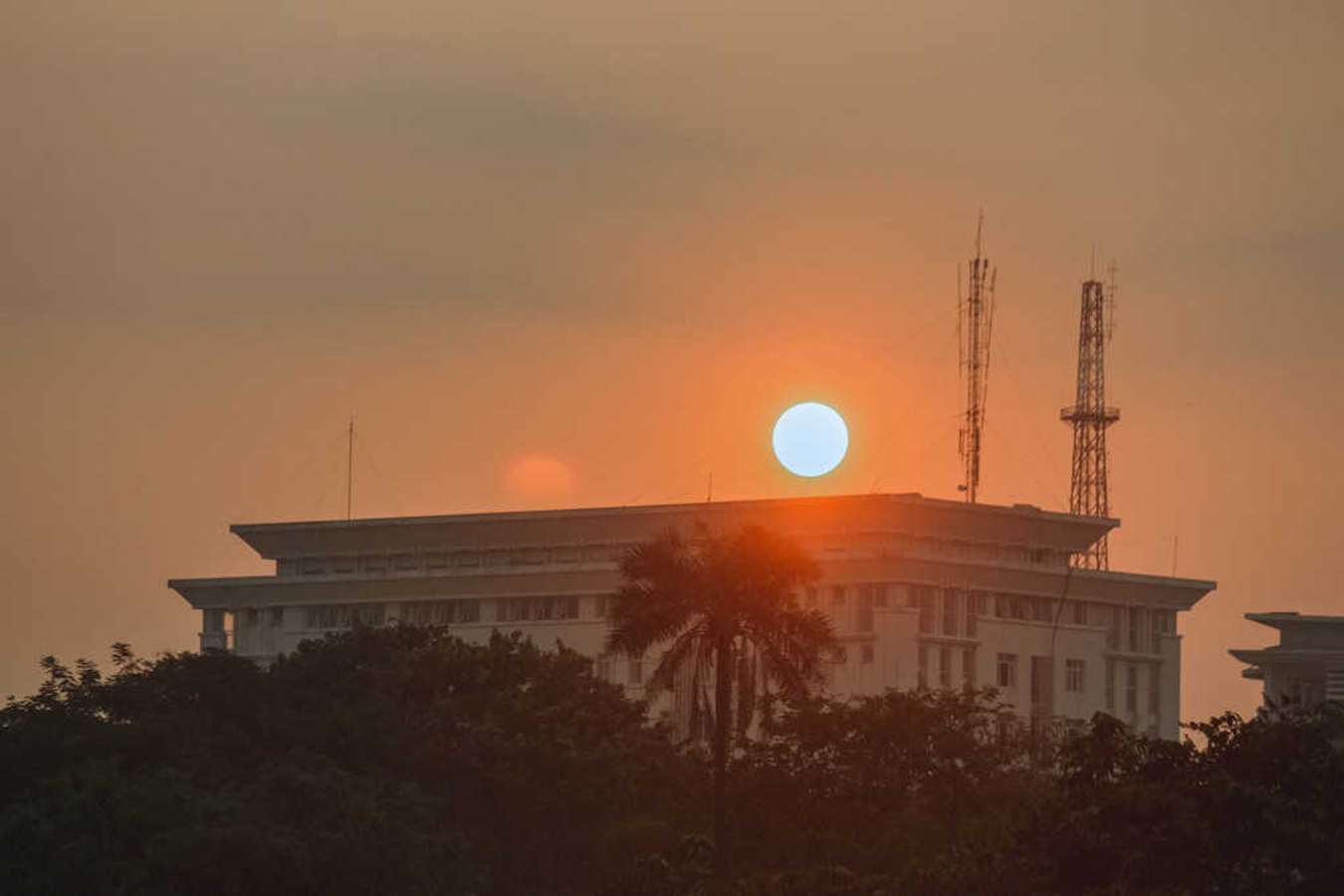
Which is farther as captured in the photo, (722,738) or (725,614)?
(722,738)

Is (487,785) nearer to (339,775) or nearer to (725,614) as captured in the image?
(339,775)

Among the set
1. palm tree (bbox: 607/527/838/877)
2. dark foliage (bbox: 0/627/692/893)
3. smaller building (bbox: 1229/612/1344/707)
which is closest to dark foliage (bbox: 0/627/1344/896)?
dark foliage (bbox: 0/627/692/893)

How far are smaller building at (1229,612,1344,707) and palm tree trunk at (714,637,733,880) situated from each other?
207 ft

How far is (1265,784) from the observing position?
93750mm

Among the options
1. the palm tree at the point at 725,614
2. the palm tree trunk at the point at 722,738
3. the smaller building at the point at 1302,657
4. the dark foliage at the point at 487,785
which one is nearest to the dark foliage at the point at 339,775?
the dark foliage at the point at 487,785

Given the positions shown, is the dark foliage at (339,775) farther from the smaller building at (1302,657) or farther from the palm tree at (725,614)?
the smaller building at (1302,657)

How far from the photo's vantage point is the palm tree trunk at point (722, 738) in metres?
120

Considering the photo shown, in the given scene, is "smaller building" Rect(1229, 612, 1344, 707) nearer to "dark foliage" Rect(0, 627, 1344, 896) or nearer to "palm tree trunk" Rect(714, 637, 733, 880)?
"dark foliage" Rect(0, 627, 1344, 896)

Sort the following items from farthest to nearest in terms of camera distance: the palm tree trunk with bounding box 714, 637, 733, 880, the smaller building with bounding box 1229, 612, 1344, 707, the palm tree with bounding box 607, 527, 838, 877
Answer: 1. the smaller building with bounding box 1229, 612, 1344, 707
2. the palm tree trunk with bounding box 714, 637, 733, 880
3. the palm tree with bounding box 607, 527, 838, 877

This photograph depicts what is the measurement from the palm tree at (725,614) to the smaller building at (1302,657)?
68831 mm

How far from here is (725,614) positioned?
391 feet

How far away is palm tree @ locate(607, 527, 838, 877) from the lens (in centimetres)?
11931

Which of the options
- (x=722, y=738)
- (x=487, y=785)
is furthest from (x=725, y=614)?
(x=487, y=785)

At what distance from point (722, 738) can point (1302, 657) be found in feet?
238
